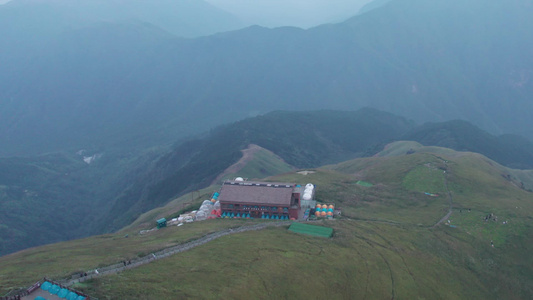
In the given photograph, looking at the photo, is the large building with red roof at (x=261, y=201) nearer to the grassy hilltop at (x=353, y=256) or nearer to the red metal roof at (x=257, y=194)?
the red metal roof at (x=257, y=194)

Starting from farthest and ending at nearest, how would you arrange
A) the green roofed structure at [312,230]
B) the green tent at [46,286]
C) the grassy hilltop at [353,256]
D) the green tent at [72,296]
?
the green roofed structure at [312,230], the grassy hilltop at [353,256], the green tent at [46,286], the green tent at [72,296]

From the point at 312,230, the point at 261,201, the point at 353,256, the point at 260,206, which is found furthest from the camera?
the point at 260,206

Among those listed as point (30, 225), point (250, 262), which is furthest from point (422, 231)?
point (30, 225)

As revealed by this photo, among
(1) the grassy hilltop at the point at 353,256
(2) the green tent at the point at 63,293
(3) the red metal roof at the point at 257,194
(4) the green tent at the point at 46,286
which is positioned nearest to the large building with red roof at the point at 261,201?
(3) the red metal roof at the point at 257,194

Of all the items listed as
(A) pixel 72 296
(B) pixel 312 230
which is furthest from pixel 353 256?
(A) pixel 72 296

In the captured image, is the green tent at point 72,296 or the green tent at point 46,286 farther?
the green tent at point 46,286

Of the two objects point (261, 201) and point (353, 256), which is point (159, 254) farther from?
point (353, 256)

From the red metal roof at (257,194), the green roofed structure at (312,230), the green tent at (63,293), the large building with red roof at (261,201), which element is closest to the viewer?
the green tent at (63,293)
